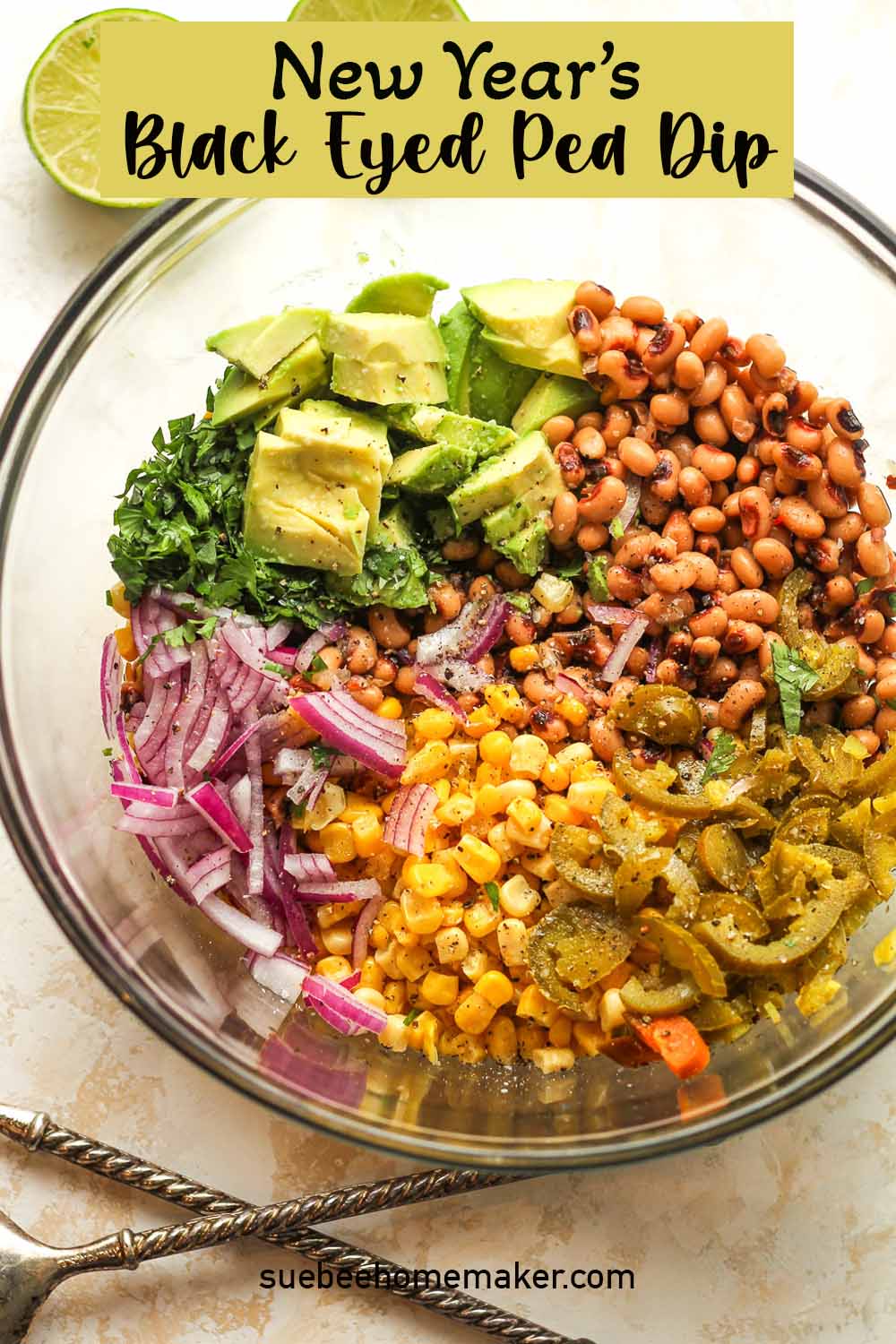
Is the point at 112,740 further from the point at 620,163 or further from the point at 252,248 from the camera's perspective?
the point at 620,163

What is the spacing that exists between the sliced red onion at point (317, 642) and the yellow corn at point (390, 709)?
151mm

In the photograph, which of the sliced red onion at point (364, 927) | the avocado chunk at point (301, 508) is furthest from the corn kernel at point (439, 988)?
the avocado chunk at point (301, 508)

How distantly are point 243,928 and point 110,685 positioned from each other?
20.6 inches

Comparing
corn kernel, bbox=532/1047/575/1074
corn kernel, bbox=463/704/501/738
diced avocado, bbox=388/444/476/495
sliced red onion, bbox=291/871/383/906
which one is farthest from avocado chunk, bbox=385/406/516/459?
corn kernel, bbox=532/1047/575/1074

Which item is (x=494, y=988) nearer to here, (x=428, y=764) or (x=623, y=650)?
(x=428, y=764)

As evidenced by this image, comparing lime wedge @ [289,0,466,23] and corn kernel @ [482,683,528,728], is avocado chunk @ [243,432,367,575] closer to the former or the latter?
corn kernel @ [482,683,528,728]

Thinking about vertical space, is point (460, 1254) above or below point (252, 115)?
below

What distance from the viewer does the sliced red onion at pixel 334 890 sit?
2.24 metres

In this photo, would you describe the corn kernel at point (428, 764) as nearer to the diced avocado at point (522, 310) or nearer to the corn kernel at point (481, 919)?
the corn kernel at point (481, 919)

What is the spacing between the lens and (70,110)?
2506 millimetres

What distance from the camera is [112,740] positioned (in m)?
2.31

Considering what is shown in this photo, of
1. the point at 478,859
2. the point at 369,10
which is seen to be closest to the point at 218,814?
the point at 478,859

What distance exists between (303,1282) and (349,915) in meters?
0.77

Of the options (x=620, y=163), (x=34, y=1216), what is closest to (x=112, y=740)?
(x=34, y=1216)
